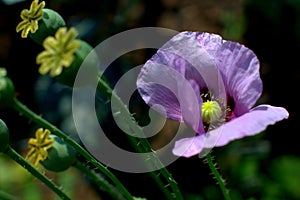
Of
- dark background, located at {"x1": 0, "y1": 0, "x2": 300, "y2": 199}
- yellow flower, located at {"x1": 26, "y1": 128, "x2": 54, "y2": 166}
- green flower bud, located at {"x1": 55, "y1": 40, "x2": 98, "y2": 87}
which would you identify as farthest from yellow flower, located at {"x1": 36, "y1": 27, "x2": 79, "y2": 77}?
dark background, located at {"x1": 0, "y1": 0, "x2": 300, "y2": 199}

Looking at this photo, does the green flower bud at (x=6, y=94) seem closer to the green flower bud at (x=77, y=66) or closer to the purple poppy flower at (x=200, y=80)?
the green flower bud at (x=77, y=66)

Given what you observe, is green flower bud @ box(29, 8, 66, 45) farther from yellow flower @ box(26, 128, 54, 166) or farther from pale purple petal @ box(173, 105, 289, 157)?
pale purple petal @ box(173, 105, 289, 157)

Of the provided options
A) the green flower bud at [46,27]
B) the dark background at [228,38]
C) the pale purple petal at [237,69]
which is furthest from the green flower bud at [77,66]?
the dark background at [228,38]

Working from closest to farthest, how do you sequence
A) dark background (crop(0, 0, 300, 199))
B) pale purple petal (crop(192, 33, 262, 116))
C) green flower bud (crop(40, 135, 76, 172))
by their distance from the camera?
pale purple petal (crop(192, 33, 262, 116)) < green flower bud (crop(40, 135, 76, 172)) < dark background (crop(0, 0, 300, 199))

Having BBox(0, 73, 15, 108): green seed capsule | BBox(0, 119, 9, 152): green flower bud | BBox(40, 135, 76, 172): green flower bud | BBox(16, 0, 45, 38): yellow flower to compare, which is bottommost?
BBox(40, 135, 76, 172): green flower bud

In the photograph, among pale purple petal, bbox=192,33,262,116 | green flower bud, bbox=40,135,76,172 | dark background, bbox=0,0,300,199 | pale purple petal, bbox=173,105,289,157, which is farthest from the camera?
dark background, bbox=0,0,300,199

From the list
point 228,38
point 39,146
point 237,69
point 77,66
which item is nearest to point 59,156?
point 39,146

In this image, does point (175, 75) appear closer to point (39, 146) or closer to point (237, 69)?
point (237, 69)
